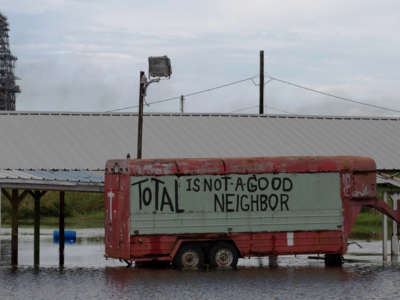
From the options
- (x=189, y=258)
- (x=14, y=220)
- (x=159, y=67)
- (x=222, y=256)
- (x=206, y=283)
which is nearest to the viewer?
(x=206, y=283)

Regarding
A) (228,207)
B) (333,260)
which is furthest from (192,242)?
(333,260)

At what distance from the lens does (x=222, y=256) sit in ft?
82.5

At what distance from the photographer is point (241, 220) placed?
25.3m

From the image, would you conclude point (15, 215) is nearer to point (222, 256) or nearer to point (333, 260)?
point (222, 256)

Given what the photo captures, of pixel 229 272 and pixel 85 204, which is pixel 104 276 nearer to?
pixel 229 272

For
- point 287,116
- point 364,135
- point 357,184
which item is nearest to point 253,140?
point 287,116

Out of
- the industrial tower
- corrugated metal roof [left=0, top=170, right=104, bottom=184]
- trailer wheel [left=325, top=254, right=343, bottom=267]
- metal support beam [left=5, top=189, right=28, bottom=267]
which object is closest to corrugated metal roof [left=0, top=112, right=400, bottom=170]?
corrugated metal roof [left=0, top=170, right=104, bottom=184]

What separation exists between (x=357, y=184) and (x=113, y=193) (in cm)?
719

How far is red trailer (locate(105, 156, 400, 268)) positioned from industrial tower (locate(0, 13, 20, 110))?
122613mm

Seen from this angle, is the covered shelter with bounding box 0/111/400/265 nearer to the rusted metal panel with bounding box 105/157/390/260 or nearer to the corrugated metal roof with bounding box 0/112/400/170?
the corrugated metal roof with bounding box 0/112/400/170

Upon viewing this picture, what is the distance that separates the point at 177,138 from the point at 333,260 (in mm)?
16573

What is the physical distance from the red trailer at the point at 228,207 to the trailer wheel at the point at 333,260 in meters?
1.22

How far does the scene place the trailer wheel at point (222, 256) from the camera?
82.3 ft

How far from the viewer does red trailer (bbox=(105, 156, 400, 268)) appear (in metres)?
24.8
